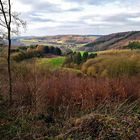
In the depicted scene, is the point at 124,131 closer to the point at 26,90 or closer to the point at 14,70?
the point at 26,90

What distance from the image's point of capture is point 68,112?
13875 millimetres

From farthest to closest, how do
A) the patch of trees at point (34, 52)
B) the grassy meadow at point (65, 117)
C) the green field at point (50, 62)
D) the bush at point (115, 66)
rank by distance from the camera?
the patch of trees at point (34, 52) → the green field at point (50, 62) → the bush at point (115, 66) → the grassy meadow at point (65, 117)

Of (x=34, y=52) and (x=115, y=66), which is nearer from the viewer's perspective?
(x=115, y=66)

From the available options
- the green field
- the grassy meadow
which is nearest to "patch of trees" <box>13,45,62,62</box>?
the green field

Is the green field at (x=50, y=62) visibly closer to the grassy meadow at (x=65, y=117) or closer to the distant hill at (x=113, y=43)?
the grassy meadow at (x=65, y=117)

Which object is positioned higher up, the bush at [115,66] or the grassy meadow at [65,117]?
the grassy meadow at [65,117]

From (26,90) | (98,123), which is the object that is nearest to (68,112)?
(98,123)

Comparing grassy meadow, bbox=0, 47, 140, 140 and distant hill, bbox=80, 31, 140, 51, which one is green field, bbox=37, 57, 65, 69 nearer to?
grassy meadow, bbox=0, 47, 140, 140

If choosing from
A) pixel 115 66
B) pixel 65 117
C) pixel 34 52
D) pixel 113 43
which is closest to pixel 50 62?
pixel 34 52

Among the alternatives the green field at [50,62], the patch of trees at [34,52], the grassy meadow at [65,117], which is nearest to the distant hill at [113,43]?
the patch of trees at [34,52]

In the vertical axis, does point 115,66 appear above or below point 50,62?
above

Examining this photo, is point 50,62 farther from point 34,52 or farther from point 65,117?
point 65,117

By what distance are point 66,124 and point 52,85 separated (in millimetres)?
9750

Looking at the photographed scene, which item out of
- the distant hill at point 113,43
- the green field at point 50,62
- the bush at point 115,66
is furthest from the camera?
the distant hill at point 113,43
